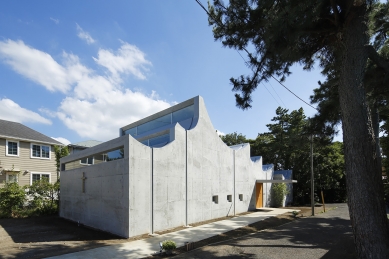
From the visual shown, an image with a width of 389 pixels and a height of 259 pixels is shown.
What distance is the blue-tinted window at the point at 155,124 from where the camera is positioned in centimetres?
1753

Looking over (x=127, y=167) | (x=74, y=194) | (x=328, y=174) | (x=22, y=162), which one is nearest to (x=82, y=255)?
(x=127, y=167)

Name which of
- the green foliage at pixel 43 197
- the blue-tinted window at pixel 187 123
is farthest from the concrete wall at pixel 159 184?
the green foliage at pixel 43 197

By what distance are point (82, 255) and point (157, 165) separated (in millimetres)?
4596

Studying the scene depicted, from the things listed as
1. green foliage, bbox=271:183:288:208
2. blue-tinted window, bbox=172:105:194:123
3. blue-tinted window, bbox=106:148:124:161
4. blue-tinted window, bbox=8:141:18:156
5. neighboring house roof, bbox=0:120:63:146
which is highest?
blue-tinted window, bbox=172:105:194:123

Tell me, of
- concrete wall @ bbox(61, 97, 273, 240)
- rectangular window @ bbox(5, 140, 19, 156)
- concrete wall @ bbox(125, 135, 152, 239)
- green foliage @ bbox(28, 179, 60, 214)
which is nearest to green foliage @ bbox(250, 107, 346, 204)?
concrete wall @ bbox(61, 97, 273, 240)

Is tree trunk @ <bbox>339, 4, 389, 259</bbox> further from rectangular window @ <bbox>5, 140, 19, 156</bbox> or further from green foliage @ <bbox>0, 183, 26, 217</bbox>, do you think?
rectangular window @ <bbox>5, 140, 19, 156</bbox>

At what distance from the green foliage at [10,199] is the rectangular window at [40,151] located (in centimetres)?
497

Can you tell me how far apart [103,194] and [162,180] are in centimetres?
272

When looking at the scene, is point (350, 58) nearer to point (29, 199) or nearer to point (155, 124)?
point (155, 124)

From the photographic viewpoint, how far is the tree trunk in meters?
5.85

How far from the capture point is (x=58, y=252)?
28.1 feet

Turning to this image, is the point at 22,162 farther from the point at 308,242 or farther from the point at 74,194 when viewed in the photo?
the point at 308,242

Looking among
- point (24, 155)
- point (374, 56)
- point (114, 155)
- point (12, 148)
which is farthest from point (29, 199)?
point (374, 56)

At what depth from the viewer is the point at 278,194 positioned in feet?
74.9
